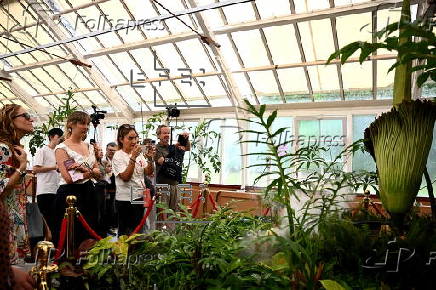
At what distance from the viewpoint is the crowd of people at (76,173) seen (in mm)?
2504

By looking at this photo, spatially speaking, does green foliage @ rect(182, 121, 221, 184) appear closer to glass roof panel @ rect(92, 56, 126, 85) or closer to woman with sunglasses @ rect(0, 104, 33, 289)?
glass roof panel @ rect(92, 56, 126, 85)

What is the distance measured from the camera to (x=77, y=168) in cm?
314

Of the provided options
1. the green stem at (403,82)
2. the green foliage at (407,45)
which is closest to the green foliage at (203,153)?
the green stem at (403,82)

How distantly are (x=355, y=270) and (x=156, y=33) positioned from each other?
31.8 ft

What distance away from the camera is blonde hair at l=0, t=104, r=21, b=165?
8.16 ft

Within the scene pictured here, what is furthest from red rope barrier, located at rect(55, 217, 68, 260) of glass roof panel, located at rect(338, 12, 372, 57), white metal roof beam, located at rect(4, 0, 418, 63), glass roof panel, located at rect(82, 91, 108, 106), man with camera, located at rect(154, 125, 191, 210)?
glass roof panel, located at rect(82, 91, 108, 106)

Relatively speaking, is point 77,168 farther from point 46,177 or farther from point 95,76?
point 95,76

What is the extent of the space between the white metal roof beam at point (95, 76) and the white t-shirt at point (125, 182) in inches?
311

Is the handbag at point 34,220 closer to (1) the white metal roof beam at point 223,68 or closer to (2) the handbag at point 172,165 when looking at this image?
(2) the handbag at point 172,165

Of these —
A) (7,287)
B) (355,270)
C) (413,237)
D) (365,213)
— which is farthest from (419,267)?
(7,287)

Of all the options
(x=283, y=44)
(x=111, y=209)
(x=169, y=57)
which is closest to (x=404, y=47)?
(x=111, y=209)

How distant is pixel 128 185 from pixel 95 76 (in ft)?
30.2

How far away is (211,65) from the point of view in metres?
10.7

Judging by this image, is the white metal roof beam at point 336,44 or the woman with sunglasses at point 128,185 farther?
the white metal roof beam at point 336,44
